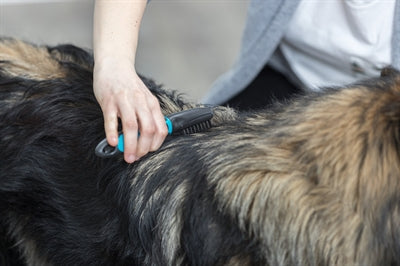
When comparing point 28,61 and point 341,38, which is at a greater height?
point 28,61

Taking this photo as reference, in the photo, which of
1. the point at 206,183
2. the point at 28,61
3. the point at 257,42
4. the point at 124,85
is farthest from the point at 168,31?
the point at 206,183

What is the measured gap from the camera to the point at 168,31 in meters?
6.39

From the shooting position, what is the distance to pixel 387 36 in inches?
103

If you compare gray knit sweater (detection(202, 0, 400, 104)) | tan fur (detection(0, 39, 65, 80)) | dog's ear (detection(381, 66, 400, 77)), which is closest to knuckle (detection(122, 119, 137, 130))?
tan fur (detection(0, 39, 65, 80))

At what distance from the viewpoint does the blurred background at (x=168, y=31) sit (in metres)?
5.96

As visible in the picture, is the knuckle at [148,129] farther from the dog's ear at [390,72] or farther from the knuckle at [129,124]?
the dog's ear at [390,72]

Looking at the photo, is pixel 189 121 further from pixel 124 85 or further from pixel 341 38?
pixel 341 38

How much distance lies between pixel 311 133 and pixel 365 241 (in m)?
0.29

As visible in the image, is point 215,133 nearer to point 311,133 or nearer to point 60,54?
point 311,133

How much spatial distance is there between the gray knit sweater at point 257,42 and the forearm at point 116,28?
24.8 inches

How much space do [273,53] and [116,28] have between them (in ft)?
3.18

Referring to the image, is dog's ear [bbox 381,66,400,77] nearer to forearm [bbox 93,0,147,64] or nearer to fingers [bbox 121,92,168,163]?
fingers [bbox 121,92,168,163]

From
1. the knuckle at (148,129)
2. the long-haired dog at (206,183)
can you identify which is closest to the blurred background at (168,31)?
the long-haired dog at (206,183)

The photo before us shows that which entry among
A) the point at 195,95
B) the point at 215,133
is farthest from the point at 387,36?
the point at 195,95
